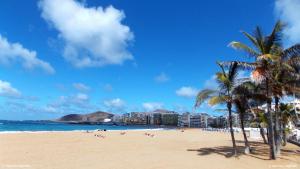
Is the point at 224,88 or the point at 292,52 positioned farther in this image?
the point at 224,88

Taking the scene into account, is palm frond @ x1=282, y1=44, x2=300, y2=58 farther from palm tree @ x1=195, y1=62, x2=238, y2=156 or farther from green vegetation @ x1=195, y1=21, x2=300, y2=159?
palm tree @ x1=195, y1=62, x2=238, y2=156

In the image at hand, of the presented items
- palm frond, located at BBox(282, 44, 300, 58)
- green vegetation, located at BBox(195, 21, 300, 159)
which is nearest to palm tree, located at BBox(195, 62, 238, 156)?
green vegetation, located at BBox(195, 21, 300, 159)

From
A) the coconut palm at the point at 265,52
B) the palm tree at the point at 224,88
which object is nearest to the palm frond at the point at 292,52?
the coconut palm at the point at 265,52

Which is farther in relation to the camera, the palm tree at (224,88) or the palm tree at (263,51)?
the palm tree at (224,88)

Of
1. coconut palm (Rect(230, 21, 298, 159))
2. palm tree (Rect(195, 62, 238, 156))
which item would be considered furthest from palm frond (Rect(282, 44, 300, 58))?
palm tree (Rect(195, 62, 238, 156))

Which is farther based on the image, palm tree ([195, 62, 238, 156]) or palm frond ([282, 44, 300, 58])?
palm tree ([195, 62, 238, 156])

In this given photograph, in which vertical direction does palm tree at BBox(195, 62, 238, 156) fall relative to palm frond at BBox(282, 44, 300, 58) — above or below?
below

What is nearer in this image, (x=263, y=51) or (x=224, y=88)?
(x=263, y=51)

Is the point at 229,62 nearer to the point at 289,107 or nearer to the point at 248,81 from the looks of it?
the point at 248,81

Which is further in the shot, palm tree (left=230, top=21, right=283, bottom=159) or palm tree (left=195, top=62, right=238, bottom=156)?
palm tree (left=195, top=62, right=238, bottom=156)

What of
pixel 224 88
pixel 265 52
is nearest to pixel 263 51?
pixel 265 52

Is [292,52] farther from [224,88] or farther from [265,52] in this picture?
[224,88]

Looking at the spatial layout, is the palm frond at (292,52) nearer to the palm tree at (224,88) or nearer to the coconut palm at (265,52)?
the coconut palm at (265,52)

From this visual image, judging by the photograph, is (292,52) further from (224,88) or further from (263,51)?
(224,88)
